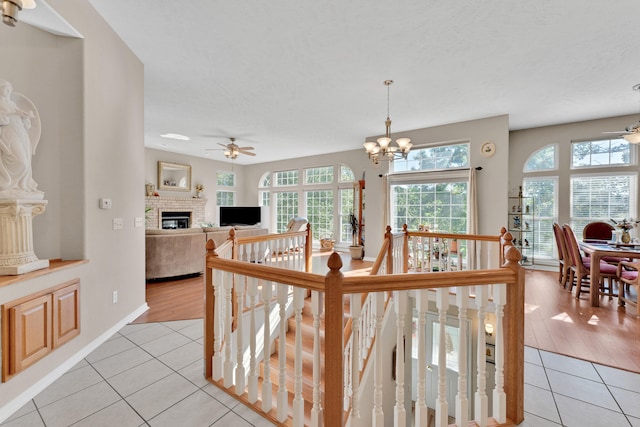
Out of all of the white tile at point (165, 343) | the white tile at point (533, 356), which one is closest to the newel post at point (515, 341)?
the white tile at point (533, 356)

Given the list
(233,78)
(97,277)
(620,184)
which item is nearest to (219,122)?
(233,78)

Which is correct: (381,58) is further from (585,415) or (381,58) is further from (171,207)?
(171,207)

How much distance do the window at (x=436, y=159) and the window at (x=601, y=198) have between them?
2.23 metres

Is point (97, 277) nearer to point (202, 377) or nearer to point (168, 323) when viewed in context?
point (168, 323)

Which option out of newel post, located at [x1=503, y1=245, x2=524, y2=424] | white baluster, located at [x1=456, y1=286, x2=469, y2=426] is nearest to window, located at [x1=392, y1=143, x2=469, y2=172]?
newel post, located at [x1=503, y1=245, x2=524, y2=424]

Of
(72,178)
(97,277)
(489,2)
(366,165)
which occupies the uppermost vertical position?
(489,2)

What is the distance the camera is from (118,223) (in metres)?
2.68

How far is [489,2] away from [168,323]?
4312 mm

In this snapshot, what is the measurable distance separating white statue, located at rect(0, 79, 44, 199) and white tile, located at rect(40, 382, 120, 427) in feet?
4.50

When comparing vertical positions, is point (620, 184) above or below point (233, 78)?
below

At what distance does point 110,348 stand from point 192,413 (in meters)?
1.33

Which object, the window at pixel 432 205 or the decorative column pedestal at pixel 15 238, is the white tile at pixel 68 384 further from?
the window at pixel 432 205

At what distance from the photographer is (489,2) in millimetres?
2160

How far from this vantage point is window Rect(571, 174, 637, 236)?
4.81 m
